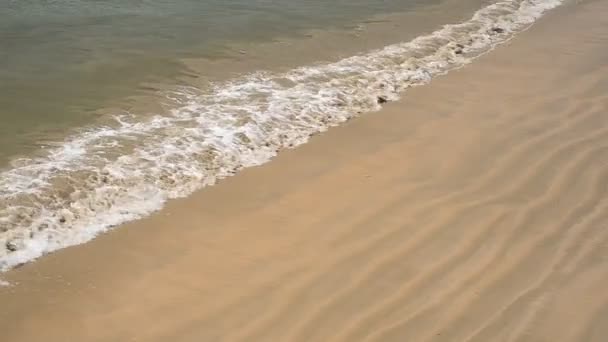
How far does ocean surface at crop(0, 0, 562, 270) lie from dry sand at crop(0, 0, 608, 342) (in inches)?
16.5

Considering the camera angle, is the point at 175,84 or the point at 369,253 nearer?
the point at 369,253

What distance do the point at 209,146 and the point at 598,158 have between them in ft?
11.1

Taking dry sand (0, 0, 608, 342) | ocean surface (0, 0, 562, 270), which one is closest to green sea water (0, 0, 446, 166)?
ocean surface (0, 0, 562, 270)

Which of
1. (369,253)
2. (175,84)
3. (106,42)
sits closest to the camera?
(369,253)

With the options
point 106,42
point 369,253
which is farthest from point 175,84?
point 369,253

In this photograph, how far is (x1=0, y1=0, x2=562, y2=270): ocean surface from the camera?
212 inches

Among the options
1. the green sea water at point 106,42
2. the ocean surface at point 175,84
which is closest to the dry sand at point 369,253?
the ocean surface at point 175,84

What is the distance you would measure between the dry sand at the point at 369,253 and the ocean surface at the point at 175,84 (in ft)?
1.37

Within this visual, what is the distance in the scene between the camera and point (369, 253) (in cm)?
464

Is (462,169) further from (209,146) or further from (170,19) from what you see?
(170,19)

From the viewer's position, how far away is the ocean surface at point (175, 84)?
5375mm

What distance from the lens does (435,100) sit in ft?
24.1

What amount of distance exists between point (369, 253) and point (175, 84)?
380 cm

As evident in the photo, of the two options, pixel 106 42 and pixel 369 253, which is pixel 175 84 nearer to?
pixel 106 42
